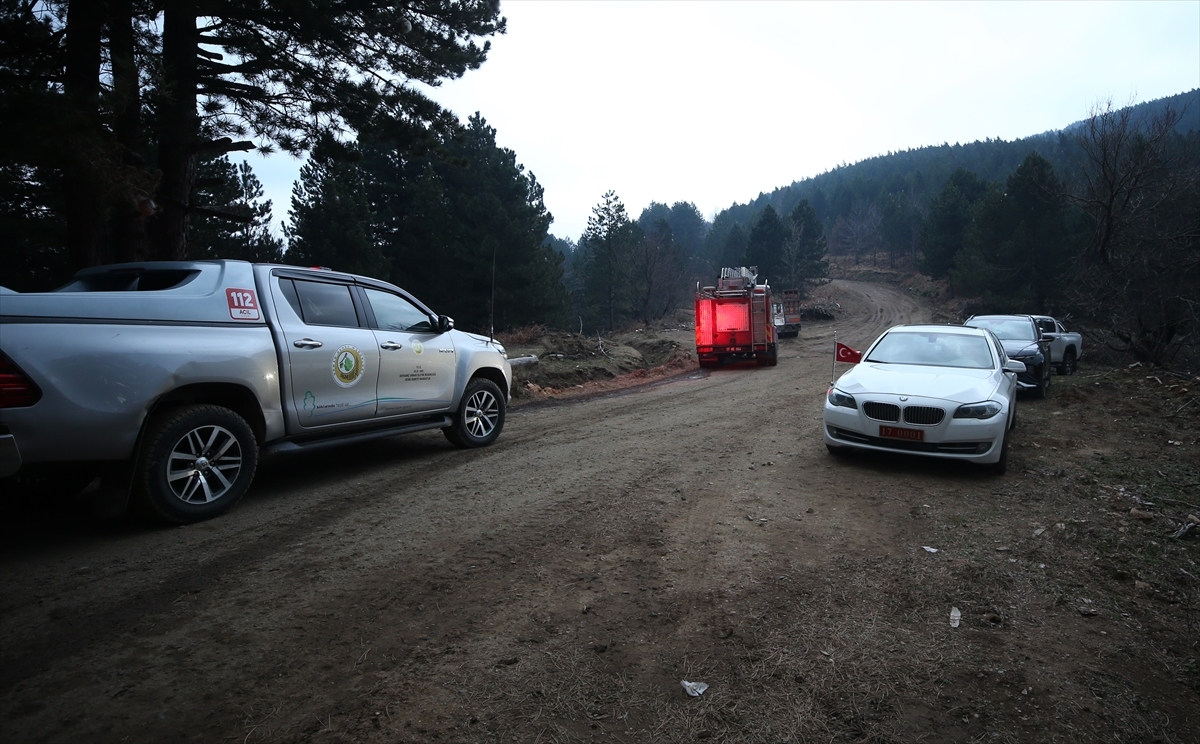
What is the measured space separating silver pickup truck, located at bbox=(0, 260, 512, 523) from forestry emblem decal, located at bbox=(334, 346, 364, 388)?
1cm

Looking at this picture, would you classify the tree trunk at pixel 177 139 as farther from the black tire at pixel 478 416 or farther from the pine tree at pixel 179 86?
the black tire at pixel 478 416

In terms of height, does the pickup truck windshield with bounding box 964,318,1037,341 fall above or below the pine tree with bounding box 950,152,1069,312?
below

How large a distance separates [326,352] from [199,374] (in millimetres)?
1186

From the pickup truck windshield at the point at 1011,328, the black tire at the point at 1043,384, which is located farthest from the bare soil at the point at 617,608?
the pickup truck windshield at the point at 1011,328

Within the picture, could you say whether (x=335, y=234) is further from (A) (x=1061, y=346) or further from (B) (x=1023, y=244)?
(B) (x=1023, y=244)

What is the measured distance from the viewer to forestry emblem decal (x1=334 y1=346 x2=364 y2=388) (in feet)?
19.4

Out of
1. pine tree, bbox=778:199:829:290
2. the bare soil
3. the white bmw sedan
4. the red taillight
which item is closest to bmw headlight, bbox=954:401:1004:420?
the white bmw sedan

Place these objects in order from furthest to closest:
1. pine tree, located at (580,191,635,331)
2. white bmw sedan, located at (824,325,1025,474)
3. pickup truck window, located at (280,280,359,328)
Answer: pine tree, located at (580,191,635,331)
white bmw sedan, located at (824,325,1025,474)
pickup truck window, located at (280,280,359,328)

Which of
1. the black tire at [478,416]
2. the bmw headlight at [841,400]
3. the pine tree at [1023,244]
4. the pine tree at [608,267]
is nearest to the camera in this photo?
the bmw headlight at [841,400]

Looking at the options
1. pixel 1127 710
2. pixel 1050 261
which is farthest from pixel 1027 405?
pixel 1050 261

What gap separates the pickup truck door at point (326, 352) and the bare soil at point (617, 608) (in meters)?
0.75

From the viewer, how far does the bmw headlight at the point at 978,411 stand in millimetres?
6457

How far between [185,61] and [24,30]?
6.28 ft

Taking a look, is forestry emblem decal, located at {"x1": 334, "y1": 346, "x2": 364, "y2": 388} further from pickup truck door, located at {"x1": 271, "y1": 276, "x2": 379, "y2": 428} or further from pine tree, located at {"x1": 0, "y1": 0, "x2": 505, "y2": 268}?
pine tree, located at {"x1": 0, "y1": 0, "x2": 505, "y2": 268}
